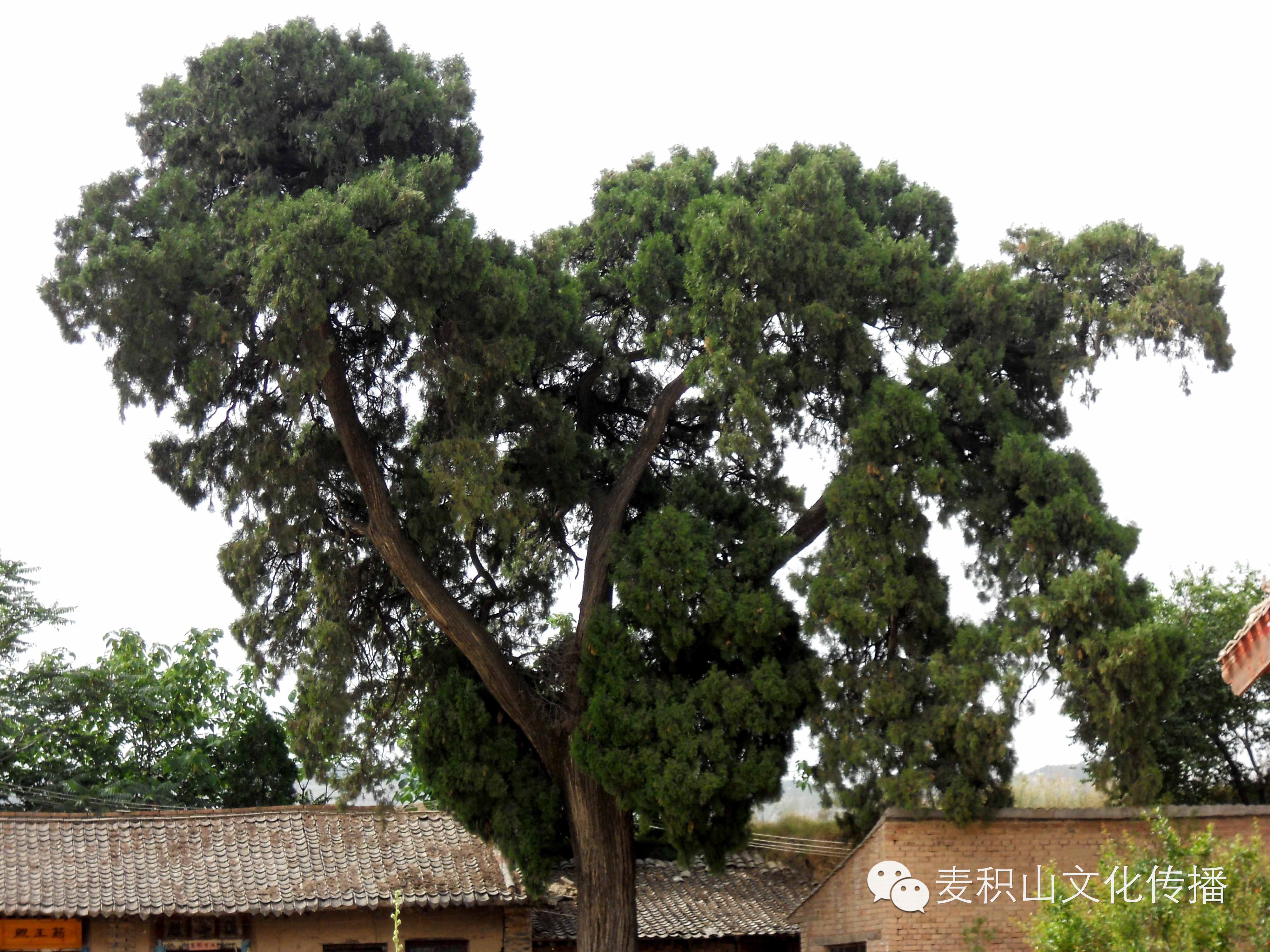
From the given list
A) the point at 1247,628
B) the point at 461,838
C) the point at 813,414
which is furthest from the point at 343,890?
the point at 1247,628

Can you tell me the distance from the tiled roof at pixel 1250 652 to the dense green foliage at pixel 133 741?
20936 millimetres

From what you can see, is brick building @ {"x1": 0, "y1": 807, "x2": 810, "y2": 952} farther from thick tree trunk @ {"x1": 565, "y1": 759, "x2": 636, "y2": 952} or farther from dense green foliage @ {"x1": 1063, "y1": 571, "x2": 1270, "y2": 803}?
dense green foliage @ {"x1": 1063, "y1": 571, "x2": 1270, "y2": 803}

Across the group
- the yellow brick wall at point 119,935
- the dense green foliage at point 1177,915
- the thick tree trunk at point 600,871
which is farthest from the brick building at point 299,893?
the dense green foliage at point 1177,915

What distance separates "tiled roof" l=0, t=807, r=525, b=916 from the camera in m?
16.5

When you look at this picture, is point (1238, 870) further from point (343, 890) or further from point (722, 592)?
point (343, 890)

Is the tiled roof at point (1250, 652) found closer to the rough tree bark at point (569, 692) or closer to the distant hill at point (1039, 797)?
the rough tree bark at point (569, 692)

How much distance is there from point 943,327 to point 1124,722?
4713 millimetres

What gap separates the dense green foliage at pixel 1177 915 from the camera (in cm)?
701

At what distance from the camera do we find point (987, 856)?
12.8 metres

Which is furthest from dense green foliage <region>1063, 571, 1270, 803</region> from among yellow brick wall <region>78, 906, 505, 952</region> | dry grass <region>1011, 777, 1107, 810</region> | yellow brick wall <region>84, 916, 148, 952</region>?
yellow brick wall <region>84, 916, 148, 952</region>

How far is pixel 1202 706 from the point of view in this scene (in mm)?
19203

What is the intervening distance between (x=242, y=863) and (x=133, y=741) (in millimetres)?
9719

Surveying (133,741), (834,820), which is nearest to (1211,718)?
(834,820)
